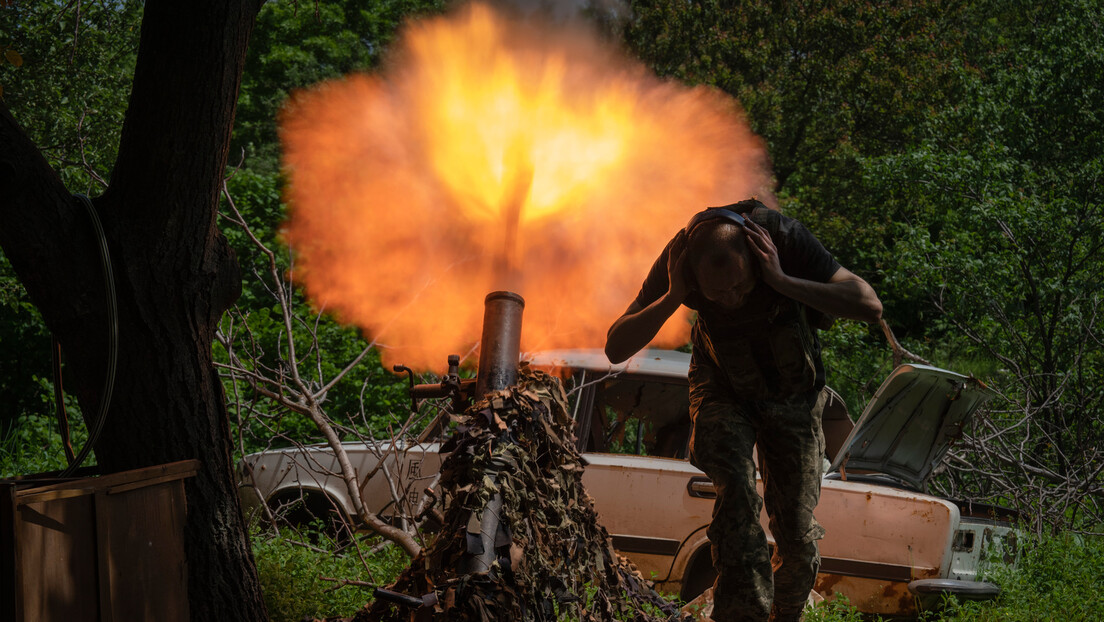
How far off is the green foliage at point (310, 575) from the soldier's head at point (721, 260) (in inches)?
90.0

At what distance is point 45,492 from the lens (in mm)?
2355

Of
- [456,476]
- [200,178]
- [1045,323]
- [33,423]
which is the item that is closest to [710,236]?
[456,476]

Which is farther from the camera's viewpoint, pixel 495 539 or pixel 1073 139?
pixel 1073 139

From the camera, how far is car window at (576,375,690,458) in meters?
5.96

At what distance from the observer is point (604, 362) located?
6020 mm

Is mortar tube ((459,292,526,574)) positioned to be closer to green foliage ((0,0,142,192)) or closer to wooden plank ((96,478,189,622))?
wooden plank ((96,478,189,622))

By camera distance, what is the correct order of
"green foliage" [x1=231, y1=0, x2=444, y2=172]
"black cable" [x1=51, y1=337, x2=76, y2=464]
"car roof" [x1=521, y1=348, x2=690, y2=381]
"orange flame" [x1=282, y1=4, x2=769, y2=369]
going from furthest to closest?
"green foliage" [x1=231, y1=0, x2=444, y2=172], "car roof" [x1=521, y1=348, x2=690, y2=381], "orange flame" [x1=282, y1=4, x2=769, y2=369], "black cable" [x1=51, y1=337, x2=76, y2=464]

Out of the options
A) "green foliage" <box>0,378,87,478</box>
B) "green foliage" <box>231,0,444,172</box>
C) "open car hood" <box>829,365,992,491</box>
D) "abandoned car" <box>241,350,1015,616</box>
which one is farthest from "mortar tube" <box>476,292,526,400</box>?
"green foliage" <box>231,0,444,172</box>

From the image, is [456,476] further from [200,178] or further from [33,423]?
[33,423]

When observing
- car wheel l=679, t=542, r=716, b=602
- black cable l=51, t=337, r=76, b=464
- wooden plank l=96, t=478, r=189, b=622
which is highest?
black cable l=51, t=337, r=76, b=464

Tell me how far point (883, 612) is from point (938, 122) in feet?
40.8

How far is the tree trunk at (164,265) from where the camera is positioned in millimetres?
3062

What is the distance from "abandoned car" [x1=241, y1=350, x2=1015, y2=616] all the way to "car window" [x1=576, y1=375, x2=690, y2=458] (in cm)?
2

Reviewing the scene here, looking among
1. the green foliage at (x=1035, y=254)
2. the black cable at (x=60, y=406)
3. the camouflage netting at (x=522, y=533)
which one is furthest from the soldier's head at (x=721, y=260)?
the green foliage at (x=1035, y=254)
